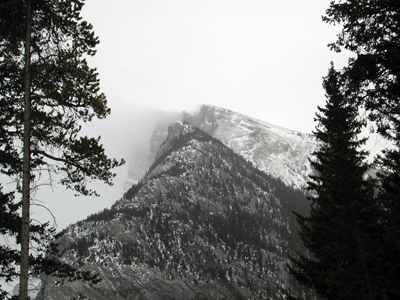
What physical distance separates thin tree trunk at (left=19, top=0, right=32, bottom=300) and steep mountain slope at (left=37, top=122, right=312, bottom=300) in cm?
10724

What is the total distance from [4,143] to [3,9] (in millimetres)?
4649

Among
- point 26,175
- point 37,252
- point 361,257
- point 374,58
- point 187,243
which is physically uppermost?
point 187,243

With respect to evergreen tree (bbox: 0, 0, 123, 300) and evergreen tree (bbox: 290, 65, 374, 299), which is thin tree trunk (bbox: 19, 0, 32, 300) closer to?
evergreen tree (bbox: 0, 0, 123, 300)

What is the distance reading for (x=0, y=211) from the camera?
13219 millimetres

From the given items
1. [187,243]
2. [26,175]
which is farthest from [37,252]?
[187,243]

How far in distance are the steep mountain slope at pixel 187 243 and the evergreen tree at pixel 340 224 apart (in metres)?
104

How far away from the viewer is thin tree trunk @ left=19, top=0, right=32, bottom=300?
9.54m

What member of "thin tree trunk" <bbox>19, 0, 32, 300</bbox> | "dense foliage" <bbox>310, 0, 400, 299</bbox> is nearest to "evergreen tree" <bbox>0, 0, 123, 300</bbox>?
"thin tree trunk" <bbox>19, 0, 32, 300</bbox>

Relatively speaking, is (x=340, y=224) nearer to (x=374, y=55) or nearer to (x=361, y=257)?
(x=361, y=257)

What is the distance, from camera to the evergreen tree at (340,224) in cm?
1591

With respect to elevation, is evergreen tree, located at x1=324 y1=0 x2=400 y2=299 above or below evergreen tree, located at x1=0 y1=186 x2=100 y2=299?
above

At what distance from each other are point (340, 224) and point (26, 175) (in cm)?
1493

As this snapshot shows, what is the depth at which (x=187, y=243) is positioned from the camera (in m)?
145

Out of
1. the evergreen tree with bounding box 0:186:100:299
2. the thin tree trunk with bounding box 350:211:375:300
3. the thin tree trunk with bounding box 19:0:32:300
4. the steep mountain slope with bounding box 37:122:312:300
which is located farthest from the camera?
the steep mountain slope with bounding box 37:122:312:300
